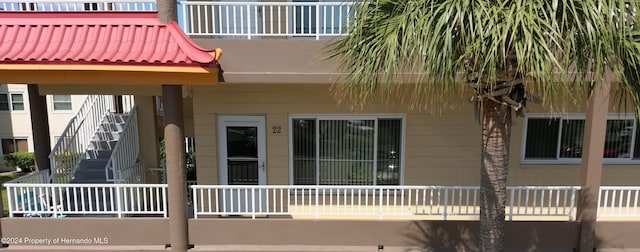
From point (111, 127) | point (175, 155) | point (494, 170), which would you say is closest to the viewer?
point (494, 170)

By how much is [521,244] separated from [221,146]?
17.7 ft

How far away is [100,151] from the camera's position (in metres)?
8.20

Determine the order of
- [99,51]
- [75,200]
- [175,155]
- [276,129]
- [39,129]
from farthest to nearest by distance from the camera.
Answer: [39,129] → [276,129] → [75,200] → [175,155] → [99,51]

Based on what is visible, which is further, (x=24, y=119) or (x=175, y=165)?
(x=24, y=119)

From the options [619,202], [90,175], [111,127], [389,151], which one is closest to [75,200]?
[90,175]

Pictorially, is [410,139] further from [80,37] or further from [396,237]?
[80,37]

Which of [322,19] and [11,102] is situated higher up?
[322,19]

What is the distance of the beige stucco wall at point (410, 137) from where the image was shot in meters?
6.76

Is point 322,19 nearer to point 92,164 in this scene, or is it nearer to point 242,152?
point 242,152

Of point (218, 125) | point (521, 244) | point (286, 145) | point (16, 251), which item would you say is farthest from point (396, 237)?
point (16, 251)

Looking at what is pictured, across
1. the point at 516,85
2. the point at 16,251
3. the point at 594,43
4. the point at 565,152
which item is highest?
the point at 594,43

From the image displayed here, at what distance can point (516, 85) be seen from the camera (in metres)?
3.29

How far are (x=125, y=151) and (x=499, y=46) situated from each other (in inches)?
299

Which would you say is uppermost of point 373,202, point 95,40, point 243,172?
point 95,40
